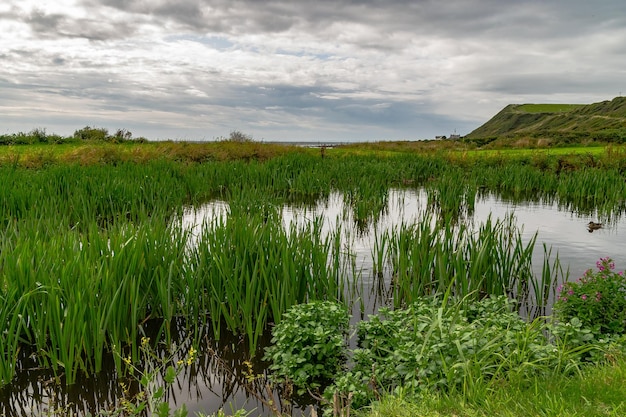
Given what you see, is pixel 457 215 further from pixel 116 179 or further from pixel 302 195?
pixel 116 179

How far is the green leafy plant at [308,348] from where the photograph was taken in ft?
13.2

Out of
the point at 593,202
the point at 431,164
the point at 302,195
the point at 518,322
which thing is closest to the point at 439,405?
the point at 518,322

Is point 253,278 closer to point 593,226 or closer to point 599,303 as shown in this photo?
point 599,303

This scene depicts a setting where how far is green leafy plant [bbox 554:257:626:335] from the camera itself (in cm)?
464

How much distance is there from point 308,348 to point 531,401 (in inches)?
70.1

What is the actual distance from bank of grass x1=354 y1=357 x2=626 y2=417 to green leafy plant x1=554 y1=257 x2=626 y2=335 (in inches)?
51.3

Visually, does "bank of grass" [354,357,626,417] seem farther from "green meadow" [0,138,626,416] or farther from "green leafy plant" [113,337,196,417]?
"green leafy plant" [113,337,196,417]

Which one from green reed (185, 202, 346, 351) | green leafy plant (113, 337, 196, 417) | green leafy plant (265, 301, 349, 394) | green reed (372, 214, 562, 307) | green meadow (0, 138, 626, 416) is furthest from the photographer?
green reed (372, 214, 562, 307)

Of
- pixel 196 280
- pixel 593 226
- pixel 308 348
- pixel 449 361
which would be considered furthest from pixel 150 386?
pixel 593 226

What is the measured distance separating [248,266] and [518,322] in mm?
2927

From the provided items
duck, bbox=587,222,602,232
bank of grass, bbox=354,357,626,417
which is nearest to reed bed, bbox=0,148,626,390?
bank of grass, bbox=354,357,626,417

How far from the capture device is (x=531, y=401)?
3.08 m

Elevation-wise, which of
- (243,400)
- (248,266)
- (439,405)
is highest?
(248,266)

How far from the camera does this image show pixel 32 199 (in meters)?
9.23
